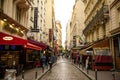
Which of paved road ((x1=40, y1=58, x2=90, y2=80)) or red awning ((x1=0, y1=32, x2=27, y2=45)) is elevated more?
red awning ((x1=0, y1=32, x2=27, y2=45))

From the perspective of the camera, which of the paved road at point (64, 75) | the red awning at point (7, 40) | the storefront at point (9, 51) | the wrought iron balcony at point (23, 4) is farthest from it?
the wrought iron balcony at point (23, 4)

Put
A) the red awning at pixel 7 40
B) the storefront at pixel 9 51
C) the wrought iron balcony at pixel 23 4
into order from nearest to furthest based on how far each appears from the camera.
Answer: the red awning at pixel 7 40, the storefront at pixel 9 51, the wrought iron balcony at pixel 23 4

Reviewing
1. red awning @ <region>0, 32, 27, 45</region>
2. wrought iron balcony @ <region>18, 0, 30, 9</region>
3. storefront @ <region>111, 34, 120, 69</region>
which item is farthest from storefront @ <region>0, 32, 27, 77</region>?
storefront @ <region>111, 34, 120, 69</region>

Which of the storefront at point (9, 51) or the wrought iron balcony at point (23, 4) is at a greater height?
the wrought iron balcony at point (23, 4)

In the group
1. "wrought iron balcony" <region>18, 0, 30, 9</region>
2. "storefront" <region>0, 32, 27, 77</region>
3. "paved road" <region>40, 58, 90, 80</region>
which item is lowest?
"paved road" <region>40, 58, 90, 80</region>

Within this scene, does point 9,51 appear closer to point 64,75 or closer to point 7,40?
point 7,40

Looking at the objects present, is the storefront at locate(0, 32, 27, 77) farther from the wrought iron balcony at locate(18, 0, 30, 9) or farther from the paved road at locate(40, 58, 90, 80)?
the wrought iron balcony at locate(18, 0, 30, 9)

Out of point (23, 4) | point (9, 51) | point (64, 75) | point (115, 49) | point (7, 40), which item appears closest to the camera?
point (7, 40)

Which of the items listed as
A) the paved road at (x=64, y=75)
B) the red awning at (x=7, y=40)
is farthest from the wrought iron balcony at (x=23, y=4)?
the paved road at (x=64, y=75)

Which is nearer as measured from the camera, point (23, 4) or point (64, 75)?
point (64, 75)

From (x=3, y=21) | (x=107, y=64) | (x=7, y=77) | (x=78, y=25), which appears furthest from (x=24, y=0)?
(x=78, y=25)

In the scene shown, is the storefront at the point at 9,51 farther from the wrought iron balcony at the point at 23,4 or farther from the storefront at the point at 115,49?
the storefront at the point at 115,49

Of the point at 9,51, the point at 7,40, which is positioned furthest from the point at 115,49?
the point at 7,40

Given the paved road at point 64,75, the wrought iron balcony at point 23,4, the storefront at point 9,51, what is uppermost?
the wrought iron balcony at point 23,4
